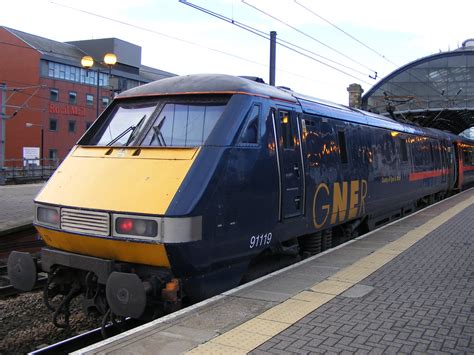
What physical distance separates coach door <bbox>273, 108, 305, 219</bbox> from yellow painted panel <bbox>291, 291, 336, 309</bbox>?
45.5 inches

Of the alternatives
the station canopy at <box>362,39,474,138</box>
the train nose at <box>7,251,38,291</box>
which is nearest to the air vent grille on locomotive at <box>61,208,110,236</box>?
the train nose at <box>7,251,38,291</box>

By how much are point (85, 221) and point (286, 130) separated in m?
3.02

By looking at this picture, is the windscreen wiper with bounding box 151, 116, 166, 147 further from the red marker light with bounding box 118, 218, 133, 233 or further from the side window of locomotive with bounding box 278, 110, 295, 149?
the side window of locomotive with bounding box 278, 110, 295, 149

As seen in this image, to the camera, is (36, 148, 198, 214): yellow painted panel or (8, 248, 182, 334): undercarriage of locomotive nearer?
(8, 248, 182, 334): undercarriage of locomotive

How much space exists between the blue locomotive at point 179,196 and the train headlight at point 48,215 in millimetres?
14

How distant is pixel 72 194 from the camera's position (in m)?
5.55

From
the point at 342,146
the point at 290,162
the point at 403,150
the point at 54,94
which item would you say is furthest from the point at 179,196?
the point at 54,94

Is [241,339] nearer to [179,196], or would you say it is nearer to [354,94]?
[179,196]

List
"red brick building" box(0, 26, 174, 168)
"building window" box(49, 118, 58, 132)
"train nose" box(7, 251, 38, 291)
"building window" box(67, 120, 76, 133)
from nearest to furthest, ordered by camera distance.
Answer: "train nose" box(7, 251, 38, 291) → "red brick building" box(0, 26, 174, 168) → "building window" box(49, 118, 58, 132) → "building window" box(67, 120, 76, 133)

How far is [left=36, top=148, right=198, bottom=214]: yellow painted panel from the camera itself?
5.05 metres

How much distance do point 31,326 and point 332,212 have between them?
4968mm

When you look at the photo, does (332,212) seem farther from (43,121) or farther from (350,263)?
(43,121)

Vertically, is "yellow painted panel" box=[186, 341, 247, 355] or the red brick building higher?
the red brick building

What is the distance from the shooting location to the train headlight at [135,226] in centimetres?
488
